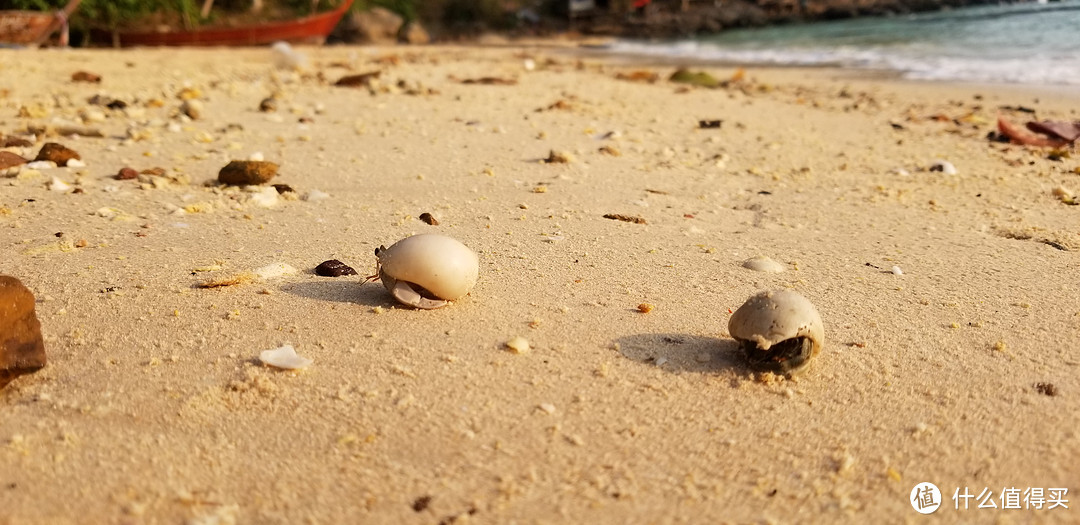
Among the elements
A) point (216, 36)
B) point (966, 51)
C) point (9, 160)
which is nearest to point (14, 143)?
A: point (9, 160)

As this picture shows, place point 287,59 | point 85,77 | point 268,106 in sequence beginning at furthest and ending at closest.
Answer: point 287,59 < point 85,77 < point 268,106

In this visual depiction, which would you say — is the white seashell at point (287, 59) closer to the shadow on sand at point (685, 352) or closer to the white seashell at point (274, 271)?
the white seashell at point (274, 271)

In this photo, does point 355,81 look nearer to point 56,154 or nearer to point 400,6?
point 56,154

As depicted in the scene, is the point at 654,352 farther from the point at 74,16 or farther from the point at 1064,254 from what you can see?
the point at 74,16

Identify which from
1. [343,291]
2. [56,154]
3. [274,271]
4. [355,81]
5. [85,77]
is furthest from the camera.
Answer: [355,81]

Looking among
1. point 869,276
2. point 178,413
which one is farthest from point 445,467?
point 869,276
